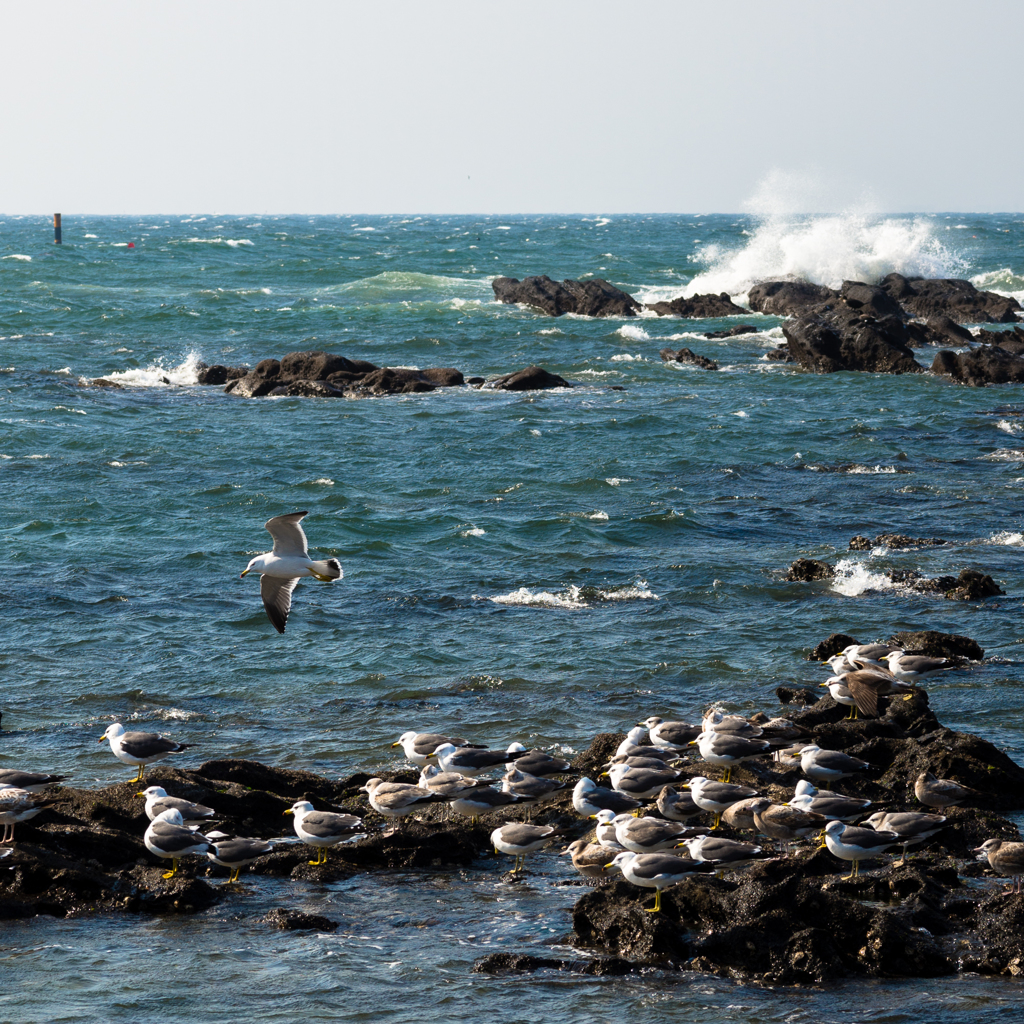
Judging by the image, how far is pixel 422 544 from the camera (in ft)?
76.0

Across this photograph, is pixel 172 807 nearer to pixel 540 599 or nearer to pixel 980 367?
pixel 540 599

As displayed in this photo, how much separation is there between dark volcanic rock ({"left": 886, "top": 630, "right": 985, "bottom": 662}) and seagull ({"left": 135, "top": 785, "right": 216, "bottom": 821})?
27.3 feet

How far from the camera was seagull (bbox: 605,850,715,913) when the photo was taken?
30.4 ft

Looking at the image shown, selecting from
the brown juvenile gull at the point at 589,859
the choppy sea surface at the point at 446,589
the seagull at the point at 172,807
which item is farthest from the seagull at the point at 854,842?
the seagull at the point at 172,807

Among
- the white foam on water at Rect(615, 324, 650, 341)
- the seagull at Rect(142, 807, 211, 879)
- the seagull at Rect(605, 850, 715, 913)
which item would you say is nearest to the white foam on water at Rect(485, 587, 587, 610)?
the seagull at Rect(142, 807, 211, 879)

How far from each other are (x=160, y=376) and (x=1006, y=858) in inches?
1316

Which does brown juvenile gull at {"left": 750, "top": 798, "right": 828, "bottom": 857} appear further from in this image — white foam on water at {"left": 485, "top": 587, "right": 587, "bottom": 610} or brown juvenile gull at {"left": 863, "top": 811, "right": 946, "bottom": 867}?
white foam on water at {"left": 485, "top": 587, "right": 587, "bottom": 610}

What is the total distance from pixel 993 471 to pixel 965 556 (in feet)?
24.4

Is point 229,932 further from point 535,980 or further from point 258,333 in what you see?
point 258,333

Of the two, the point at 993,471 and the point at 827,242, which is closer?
the point at 993,471

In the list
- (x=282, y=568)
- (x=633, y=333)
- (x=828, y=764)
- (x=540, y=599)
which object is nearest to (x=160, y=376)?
(x=633, y=333)

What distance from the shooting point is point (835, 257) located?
6512 centimetres

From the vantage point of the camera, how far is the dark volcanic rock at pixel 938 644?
15438 millimetres

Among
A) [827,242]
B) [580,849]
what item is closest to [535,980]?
[580,849]
